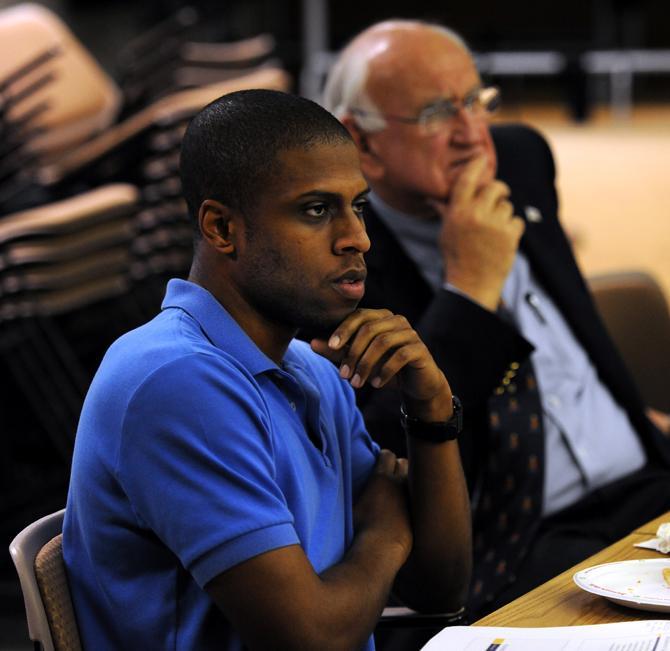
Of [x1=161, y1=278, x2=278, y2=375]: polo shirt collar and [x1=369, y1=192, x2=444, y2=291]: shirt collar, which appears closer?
[x1=161, y1=278, x2=278, y2=375]: polo shirt collar

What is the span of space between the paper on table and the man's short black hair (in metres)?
0.50

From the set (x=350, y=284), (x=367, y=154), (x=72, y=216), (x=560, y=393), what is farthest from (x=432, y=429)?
(x=72, y=216)

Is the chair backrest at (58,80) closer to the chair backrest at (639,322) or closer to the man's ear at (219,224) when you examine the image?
the chair backrest at (639,322)

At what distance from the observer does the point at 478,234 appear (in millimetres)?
2141

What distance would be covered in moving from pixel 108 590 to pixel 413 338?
0.46 meters

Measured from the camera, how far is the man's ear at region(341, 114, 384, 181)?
2299mm

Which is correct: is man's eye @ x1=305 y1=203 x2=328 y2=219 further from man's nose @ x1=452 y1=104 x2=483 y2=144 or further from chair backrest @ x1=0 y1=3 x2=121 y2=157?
chair backrest @ x1=0 y1=3 x2=121 y2=157

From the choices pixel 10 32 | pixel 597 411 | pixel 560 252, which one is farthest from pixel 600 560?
pixel 10 32

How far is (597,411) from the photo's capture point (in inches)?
91.4

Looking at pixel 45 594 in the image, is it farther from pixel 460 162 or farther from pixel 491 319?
pixel 460 162

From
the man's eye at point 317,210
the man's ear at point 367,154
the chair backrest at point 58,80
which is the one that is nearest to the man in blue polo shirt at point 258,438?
the man's eye at point 317,210

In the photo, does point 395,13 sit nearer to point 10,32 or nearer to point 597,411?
point 10,32

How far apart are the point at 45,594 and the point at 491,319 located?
985mm

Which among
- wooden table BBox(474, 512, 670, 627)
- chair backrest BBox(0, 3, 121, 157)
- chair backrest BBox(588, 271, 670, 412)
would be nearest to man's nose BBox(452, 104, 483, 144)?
chair backrest BBox(588, 271, 670, 412)
